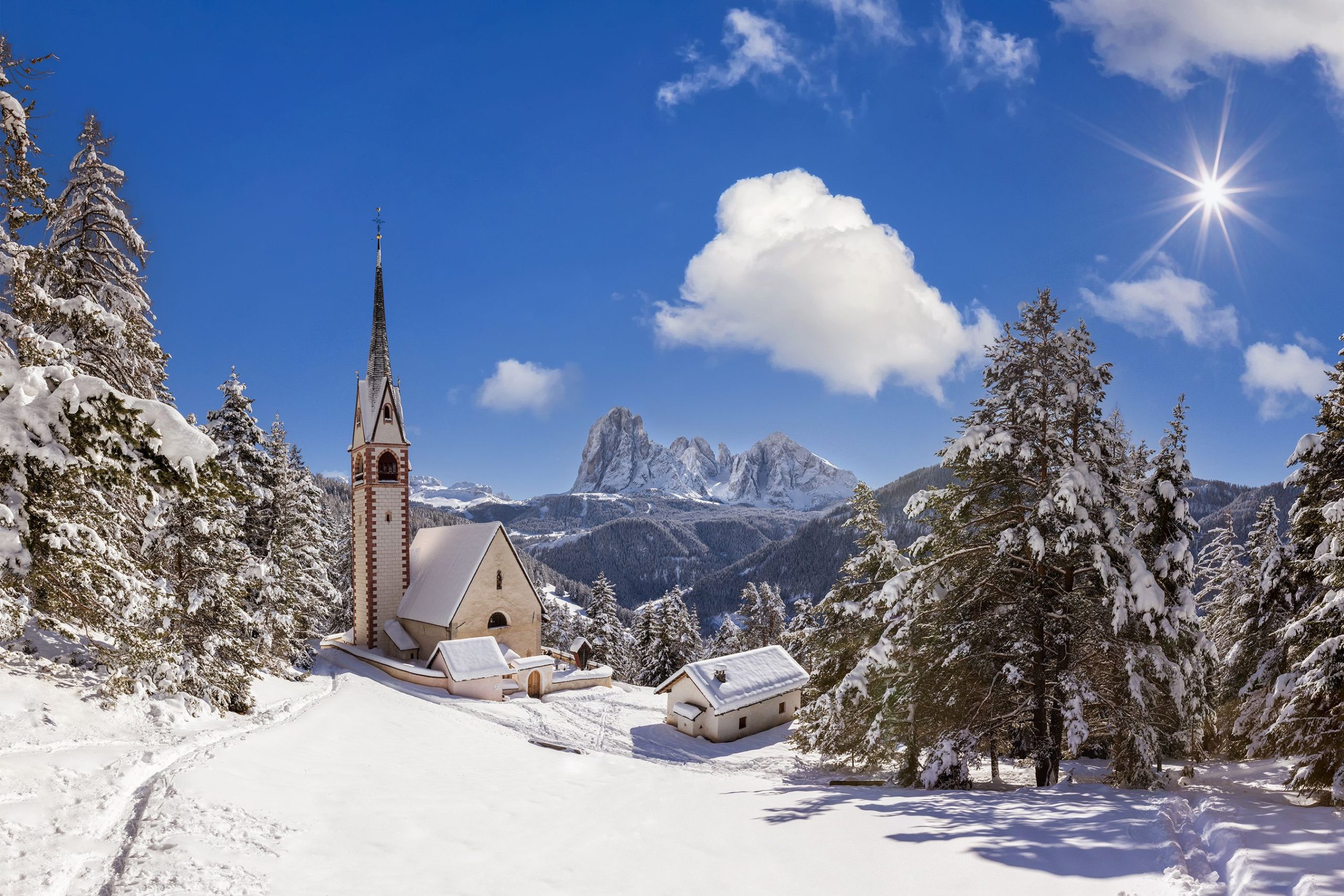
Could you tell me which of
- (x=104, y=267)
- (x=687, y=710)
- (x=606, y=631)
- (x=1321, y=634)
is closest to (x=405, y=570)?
(x=606, y=631)

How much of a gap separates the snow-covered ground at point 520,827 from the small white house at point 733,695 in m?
15.6

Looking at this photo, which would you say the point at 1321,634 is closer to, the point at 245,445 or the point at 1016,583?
the point at 1016,583

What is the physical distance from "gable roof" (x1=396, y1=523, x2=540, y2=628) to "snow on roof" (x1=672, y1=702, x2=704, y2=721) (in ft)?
38.6

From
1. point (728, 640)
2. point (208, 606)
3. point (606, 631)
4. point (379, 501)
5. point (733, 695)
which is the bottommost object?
point (733, 695)

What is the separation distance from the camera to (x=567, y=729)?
26125mm

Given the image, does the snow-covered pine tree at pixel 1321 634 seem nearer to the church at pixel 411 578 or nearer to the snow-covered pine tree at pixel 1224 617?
the snow-covered pine tree at pixel 1224 617

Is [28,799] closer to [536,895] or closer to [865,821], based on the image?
[536,895]

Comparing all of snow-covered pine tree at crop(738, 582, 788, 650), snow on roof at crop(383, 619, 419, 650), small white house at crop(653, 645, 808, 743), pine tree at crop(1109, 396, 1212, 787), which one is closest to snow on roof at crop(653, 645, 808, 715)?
small white house at crop(653, 645, 808, 743)

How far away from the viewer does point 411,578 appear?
39594mm

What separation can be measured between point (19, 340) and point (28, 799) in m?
5.55

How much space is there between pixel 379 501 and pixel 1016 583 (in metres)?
34.5

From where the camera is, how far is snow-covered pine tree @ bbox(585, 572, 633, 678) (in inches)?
2005

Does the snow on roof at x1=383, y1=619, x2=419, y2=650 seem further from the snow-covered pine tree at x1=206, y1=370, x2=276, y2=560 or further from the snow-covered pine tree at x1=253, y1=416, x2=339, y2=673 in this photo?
the snow-covered pine tree at x1=206, y1=370, x2=276, y2=560

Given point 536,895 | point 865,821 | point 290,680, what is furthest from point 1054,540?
point 290,680
